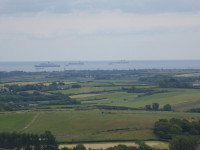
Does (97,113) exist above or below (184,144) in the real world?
above

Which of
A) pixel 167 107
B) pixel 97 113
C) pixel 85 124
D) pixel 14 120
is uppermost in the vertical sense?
pixel 97 113

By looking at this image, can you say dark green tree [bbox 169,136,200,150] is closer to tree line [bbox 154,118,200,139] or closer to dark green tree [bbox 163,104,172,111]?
tree line [bbox 154,118,200,139]

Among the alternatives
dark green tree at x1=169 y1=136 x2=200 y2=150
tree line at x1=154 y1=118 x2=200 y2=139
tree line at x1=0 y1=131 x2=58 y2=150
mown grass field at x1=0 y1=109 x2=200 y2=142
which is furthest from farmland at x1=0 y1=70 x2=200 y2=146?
Result: dark green tree at x1=169 y1=136 x2=200 y2=150

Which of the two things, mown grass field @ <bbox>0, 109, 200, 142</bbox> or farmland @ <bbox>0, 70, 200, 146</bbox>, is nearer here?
mown grass field @ <bbox>0, 109, 200, 142</bbox>

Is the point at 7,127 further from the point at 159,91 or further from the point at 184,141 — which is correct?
the point at 159,91

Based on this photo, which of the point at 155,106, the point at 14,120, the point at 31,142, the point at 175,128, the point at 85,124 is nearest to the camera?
the point at 31,142

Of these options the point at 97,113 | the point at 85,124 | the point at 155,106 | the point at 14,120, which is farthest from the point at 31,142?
the point at 155,106

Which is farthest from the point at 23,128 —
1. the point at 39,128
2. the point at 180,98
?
the point at 180,98

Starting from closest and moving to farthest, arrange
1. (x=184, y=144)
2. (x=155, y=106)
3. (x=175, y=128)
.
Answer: (x=184, y=144), (x=175, y=128), (x=155, y=106)

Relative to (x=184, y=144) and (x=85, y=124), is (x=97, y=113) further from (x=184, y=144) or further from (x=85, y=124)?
(x=184, y=144)

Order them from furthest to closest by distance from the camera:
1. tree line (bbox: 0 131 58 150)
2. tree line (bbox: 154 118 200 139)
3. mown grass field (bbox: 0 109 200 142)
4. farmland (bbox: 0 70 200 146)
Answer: farmland (bbox: 0 70 200 146) < mown grass field (bbox: 0 109 200 142) < tree line (bbox: 154 118 200 139) < tree line (bbox: 0 131 58 150)
